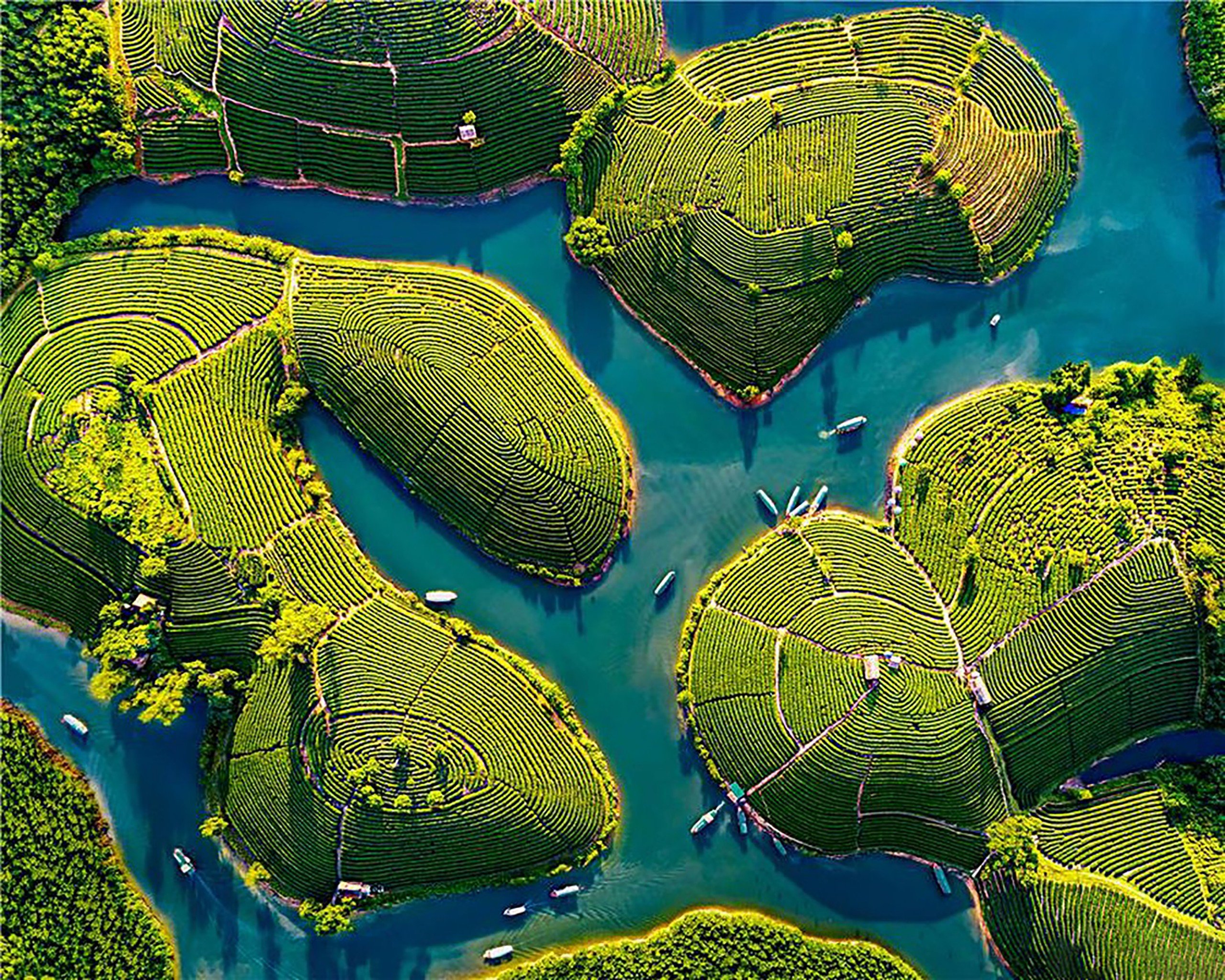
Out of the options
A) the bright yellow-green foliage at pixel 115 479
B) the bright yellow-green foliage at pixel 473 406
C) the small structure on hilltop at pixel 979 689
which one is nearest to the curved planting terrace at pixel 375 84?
the bright yellow-green foliage at pixel 473 406

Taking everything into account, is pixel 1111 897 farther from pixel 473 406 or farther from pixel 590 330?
pixel 473 406

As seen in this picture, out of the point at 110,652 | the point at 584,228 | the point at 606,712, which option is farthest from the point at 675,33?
the point at 110,652

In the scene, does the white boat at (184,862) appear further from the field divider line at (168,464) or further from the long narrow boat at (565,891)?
the long narrow boat at (565,891)

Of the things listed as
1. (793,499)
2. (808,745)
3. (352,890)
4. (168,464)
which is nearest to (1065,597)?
(793,499)

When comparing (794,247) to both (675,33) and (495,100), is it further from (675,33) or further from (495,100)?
(495,100)

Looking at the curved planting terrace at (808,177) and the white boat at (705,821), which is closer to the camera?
the curved planting terrace at (808,177)

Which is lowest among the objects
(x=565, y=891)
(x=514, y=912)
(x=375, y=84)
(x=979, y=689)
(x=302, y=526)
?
(x=514, y=912)

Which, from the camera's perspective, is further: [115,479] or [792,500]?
[792,500]
